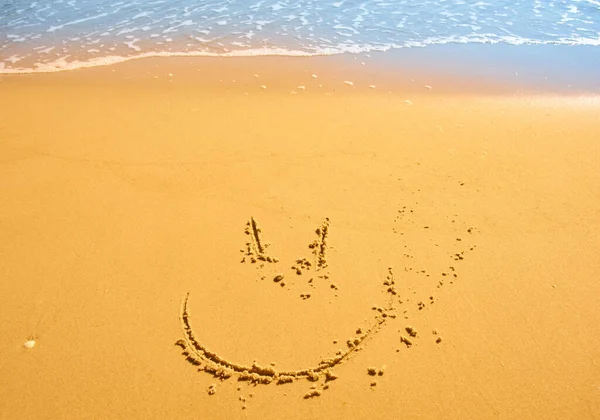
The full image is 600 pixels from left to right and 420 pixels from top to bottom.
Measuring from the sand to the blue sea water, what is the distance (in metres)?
2.10

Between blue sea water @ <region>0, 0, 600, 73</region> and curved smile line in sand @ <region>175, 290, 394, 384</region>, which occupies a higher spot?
blue sea water @ <region>0, 0, 600, 73</region>

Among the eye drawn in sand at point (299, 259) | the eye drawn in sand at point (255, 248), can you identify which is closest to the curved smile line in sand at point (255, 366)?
the eye drawn in sand at point (299, 259)

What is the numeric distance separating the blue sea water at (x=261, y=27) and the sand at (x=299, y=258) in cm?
210

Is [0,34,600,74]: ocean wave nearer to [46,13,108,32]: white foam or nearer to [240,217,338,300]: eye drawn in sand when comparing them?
[46,13,108,32]: white foam

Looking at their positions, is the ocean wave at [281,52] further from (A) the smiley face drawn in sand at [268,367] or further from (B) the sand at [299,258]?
(A) the smiley face drawn in sand at [268,367]

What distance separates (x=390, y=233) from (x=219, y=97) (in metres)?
3.35

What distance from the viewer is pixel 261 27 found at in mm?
8180

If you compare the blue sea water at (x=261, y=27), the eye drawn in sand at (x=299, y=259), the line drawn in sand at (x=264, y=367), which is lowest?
the line drawn in sand at (x=264, y=367)

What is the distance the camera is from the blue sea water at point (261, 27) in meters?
7.30

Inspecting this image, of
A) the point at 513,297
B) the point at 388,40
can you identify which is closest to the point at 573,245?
the point at 513,297

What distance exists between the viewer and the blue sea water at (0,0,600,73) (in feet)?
24.0

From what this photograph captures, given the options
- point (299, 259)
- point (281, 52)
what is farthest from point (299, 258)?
point (281, 52)

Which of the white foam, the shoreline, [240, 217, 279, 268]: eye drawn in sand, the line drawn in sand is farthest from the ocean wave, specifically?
the line drawn in sand

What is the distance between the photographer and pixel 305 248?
353cm
